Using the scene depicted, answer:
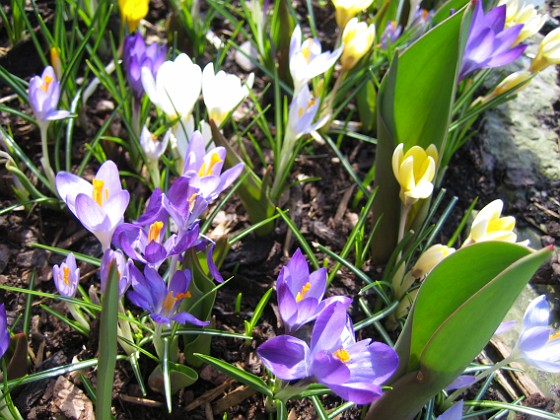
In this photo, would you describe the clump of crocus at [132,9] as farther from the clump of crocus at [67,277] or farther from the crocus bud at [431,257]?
the crocus bud at [431,257]

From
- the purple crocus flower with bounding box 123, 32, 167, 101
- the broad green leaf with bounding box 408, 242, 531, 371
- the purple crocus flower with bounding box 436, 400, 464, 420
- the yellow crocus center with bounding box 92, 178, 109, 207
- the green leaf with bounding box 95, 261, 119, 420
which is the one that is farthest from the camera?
the purple crocus flower with bounding box 123, 32, 167, 101

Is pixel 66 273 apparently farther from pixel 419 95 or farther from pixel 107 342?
pixel 419 95

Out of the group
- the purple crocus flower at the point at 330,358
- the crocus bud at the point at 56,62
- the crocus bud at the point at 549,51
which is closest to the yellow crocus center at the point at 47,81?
the crocus bud at the point at 56,62

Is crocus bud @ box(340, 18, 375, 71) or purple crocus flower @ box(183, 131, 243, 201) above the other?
crocus bud @ box(340, 18, 375, 71)

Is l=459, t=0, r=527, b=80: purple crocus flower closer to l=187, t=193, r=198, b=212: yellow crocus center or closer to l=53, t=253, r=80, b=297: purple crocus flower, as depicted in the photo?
l=187, t=193, r=198, b=212: yellow crocus center

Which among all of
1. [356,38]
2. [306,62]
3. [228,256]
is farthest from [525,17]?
[228,256]

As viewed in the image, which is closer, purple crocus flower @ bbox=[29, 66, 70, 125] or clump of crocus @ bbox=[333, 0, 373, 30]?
purple crocus flower @ bbox=[29, 66, 70, 125]

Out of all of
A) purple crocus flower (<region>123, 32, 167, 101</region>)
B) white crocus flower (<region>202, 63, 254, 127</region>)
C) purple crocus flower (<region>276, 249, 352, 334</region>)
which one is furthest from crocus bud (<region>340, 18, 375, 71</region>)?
purple crocus flower (<region>276, 249, 352, 334</region>)
